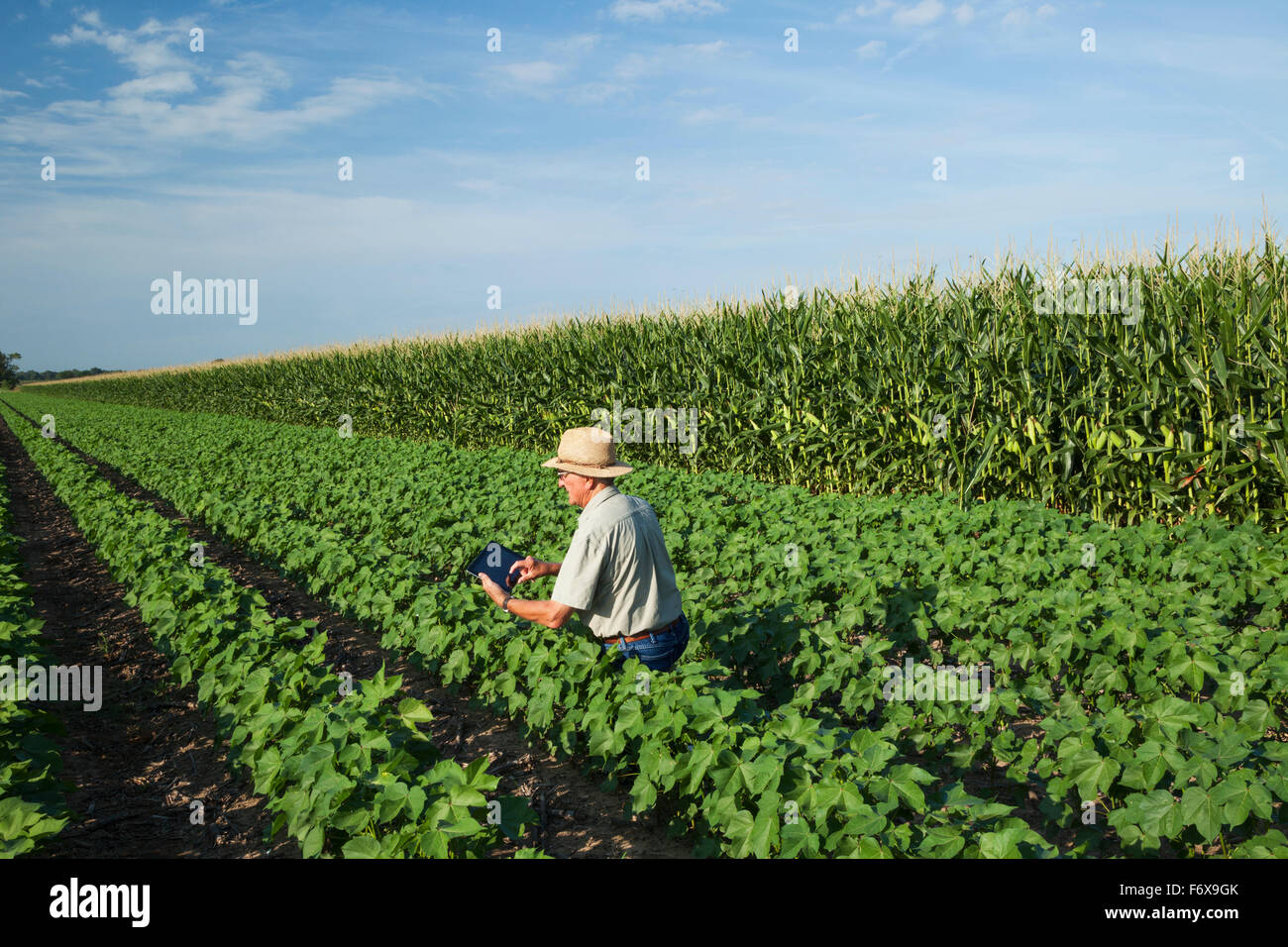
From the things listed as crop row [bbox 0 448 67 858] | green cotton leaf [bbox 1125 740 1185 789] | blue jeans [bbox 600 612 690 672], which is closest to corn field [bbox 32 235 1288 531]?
green cotton leaf [bbox 1125 740 1185 789]

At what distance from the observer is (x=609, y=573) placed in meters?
4.14

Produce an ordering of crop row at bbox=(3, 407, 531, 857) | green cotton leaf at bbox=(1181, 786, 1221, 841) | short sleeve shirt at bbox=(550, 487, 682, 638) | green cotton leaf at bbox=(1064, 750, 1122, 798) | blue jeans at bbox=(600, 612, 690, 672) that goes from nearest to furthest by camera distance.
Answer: green cotton leaf at bbox=(1181, 786, 1221, 841), crop row at bbox=(3, 407, 531, 857), green cotton leaf at bbox=(1064, 750, 1122, 798), short sleeve shirt at bbox=(550, 487, 682, 638), blue jeans at bbox=(600, 612, 690, 672)

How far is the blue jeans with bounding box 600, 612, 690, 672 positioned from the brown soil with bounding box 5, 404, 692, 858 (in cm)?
73

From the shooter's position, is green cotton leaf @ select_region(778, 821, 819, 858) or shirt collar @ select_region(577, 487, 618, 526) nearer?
green cotton leaf @ select_region(778, 821, 819, 858)

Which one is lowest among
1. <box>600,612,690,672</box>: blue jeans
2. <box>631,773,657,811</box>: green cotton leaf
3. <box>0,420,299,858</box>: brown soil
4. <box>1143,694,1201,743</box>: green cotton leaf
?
<box>0,420,299,858</box>: brown soil

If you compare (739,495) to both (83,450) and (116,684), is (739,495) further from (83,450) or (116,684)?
(83,450)

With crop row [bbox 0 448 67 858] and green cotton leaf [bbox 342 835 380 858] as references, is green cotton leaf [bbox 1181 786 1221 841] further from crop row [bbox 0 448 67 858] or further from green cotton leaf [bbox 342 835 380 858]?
crop row [bbox 0 448 67 858]

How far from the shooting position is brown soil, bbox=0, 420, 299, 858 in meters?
4.13

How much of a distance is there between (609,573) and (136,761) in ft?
11.6

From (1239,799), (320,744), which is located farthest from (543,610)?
(1239,799)

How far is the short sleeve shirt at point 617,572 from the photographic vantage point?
4.05 metres

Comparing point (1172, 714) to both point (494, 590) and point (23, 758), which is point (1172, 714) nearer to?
point (494, 590)

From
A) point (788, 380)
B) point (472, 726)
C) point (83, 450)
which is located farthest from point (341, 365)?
point (472, 726)

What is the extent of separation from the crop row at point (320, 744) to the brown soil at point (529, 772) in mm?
414
